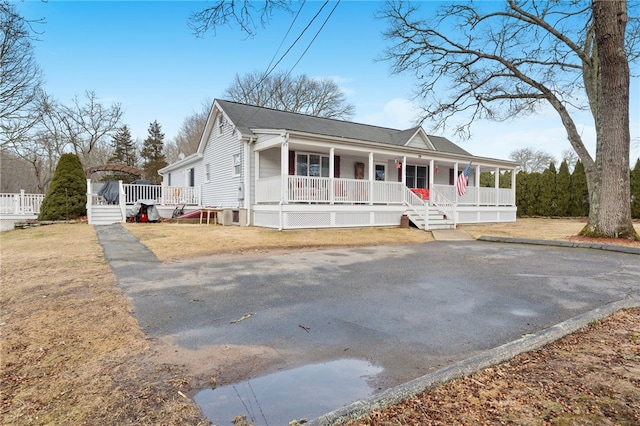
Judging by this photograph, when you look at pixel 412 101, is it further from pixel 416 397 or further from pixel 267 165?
pixel 416 397

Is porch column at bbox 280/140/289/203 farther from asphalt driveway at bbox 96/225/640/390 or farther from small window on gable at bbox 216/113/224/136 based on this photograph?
small window on gable at bbox 216/113/224/136

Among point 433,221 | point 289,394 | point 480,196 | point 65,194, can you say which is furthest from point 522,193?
point 65,194

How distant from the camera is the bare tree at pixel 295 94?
3434cm

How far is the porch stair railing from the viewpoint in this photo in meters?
14.2

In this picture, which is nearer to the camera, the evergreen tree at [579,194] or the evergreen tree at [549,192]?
the evergreen tree at [579,194]

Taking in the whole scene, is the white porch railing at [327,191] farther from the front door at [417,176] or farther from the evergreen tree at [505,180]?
the evergreen tree at [505,180]

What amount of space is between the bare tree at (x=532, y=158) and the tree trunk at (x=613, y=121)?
1407 inches

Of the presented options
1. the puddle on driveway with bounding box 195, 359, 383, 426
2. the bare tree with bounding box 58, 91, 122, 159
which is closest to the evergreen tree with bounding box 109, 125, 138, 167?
the bare tree with bounding box 58, 91, 122, 159

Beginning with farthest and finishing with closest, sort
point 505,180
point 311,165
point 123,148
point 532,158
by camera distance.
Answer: point 532,158 → point 123,148 → point 505,180 → point 311,165

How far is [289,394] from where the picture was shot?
2314 millimetres

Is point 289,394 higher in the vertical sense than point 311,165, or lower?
lower

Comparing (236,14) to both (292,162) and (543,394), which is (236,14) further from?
(292,162)

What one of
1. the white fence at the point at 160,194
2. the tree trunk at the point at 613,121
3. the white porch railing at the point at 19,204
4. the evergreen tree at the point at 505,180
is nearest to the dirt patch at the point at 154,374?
the tree trunk at the point at 613,121

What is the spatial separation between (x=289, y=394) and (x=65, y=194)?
18.7 m
